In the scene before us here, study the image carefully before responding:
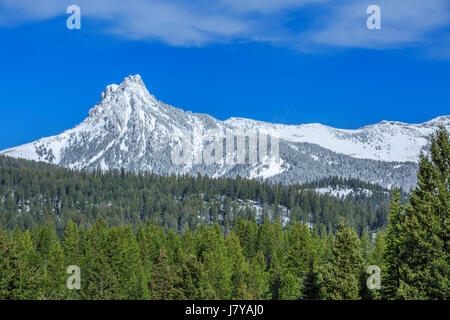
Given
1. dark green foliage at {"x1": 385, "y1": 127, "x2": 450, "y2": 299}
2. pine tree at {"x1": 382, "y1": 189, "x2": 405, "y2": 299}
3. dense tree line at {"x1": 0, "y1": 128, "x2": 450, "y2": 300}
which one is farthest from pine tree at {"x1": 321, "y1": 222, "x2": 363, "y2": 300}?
dark green foliage at {"x1": 385, "y1": 127, "x2": 450, "y2": 299}

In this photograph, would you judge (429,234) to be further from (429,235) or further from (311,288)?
(311,288)

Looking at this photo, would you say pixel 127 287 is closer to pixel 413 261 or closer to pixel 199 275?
pixel 199 275

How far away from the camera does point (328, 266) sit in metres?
35.2

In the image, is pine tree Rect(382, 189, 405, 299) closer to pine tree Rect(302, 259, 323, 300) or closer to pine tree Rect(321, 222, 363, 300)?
pine tree Rect(321, 222, 363, 300)

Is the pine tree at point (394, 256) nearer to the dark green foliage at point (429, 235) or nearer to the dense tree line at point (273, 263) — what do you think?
the dense tree line at point (273, 263)

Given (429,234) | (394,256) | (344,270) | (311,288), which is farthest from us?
(311,288)

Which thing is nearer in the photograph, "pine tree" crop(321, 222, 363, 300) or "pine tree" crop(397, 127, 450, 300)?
"pine tree" crop(397, 127, 450, 300)

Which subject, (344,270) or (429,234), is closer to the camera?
(429,234)

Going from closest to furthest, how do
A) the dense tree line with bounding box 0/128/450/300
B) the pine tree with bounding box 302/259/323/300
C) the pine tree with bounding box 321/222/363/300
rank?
the dense tree line with bounding box 0/128/450/300
the pine tree with bounding box 321/222/363/300
the pine tree with bounding box 302/259/323/300

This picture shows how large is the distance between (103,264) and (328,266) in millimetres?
35513

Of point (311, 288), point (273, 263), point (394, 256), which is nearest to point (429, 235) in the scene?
point (394, 256)

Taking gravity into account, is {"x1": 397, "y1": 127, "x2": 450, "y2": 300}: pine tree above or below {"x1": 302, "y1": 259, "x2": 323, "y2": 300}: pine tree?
above

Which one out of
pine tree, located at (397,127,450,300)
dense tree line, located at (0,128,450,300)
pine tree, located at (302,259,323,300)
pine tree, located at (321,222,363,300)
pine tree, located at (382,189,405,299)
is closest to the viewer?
pine tree, located at (397,127,450,300)
